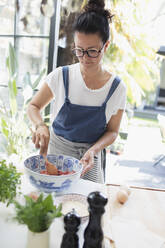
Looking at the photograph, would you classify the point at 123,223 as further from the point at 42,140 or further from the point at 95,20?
Result: the point at 95,20

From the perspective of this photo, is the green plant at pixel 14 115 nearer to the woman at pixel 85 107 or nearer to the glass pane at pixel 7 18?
the glass pane at pixel 7 18

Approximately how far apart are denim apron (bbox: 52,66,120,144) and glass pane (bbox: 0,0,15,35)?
178 centimetres

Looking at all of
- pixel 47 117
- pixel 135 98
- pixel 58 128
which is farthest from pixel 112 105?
pixel 135 98

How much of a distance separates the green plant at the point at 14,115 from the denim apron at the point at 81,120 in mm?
1213

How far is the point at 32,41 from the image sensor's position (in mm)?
2982

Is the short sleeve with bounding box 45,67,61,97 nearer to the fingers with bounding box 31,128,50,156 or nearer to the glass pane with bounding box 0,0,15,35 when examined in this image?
the fingers with bounding box 31,128,50,156

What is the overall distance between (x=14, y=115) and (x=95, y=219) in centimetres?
212

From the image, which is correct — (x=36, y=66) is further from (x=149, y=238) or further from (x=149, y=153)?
(x=149, y=238)

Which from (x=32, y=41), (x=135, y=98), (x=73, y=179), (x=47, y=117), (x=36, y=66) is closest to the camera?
(x=73, y=179)

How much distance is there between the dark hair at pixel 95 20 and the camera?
122 cm

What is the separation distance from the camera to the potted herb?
2.02 ft

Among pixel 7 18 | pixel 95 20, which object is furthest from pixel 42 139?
pixel 7 18

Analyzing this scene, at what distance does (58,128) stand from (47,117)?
1.29 m

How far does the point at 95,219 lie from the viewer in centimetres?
67
